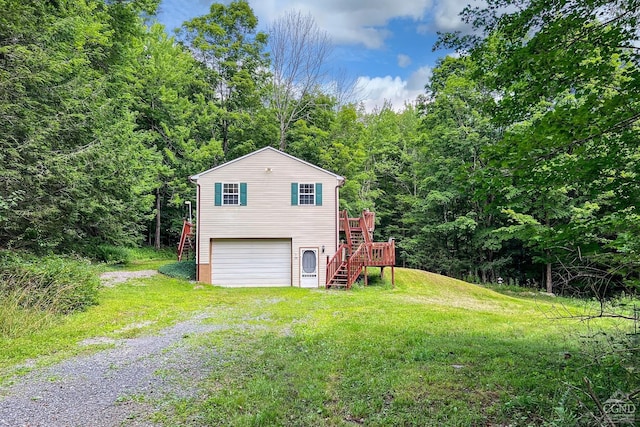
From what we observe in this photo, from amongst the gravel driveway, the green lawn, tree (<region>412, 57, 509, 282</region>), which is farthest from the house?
the gravel driveway

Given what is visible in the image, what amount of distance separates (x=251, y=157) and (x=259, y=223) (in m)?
A: 2.74

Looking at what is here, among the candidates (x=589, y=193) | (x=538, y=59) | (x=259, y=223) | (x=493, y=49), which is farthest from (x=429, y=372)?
(x=259, y=223)

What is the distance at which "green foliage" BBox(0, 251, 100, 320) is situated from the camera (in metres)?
7.04

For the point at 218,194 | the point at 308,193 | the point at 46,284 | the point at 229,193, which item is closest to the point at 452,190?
the point at 308,193

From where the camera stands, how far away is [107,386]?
4191mm

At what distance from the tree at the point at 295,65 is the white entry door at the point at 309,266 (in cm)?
1042

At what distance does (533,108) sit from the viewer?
4477mm

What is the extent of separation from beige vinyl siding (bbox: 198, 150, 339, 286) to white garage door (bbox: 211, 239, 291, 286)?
1.17ft

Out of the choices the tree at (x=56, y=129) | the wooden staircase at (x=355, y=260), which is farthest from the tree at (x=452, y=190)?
the tree at (x=56, y=129)

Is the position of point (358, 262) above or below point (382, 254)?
below

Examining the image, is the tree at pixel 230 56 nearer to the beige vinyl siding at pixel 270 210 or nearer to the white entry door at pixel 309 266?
the beige vinyl siding at pixel 270 210

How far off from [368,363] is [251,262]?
10.9 metres

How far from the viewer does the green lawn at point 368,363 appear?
3355mm

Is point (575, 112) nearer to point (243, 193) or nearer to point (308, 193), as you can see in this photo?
point (308, 193)
